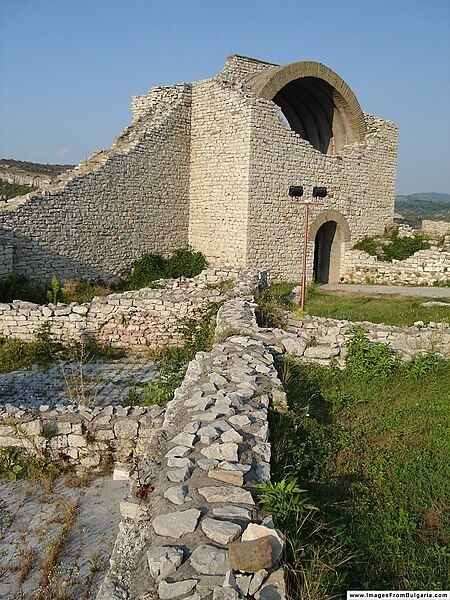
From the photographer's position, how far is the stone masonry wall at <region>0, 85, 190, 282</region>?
13.5m

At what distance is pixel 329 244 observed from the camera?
1823 centimetres

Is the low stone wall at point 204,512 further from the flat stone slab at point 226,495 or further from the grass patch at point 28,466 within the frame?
the grass patch at point 28,466

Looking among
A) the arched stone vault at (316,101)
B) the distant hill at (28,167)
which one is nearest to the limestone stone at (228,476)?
the arched stone vault at (316,101)

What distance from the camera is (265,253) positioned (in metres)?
15.5

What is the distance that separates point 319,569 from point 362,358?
183 inches

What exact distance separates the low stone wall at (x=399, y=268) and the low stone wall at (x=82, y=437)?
13753 mm

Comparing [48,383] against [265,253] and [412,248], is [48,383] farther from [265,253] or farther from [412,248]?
[412,248]

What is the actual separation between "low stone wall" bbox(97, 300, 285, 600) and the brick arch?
Result: 40.1ft

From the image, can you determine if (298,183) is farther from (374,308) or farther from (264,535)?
(264,535)

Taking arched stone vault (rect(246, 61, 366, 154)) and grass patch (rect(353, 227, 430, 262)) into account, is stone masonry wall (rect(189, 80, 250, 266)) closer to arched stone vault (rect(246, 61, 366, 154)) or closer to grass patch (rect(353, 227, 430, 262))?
arched stone vault (rect(246, 61, 366, 154))

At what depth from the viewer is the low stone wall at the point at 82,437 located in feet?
16.5

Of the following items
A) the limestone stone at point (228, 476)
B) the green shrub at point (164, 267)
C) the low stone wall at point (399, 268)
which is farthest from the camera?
the low stone wall at point (399, 268)

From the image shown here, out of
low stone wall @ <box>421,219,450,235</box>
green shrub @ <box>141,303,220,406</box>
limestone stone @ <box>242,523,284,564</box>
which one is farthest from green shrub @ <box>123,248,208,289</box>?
limestone stone @ <box>242,523,284,564</box>

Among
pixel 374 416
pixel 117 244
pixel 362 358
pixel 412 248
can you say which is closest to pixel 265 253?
pixel 117 244
